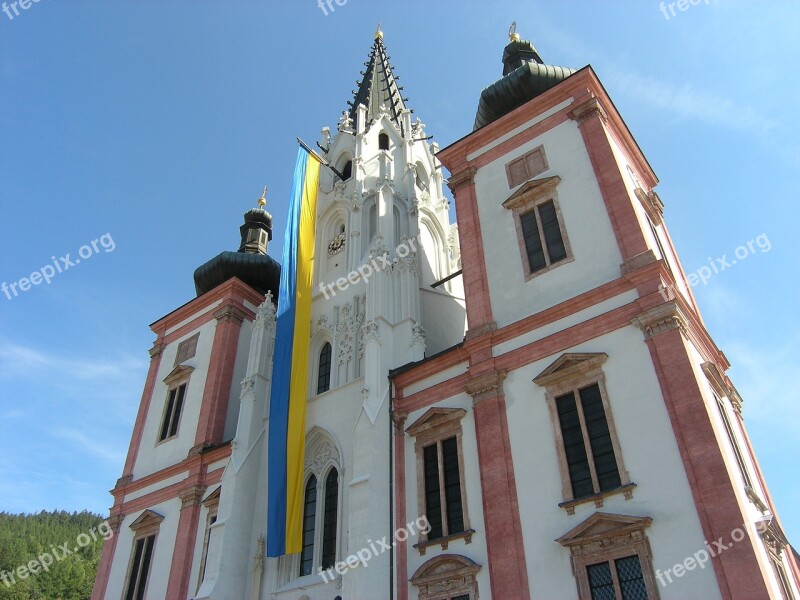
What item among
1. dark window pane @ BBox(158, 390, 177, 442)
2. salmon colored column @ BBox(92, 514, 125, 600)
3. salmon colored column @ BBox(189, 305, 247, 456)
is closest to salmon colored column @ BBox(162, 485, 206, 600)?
salmon colored column @ BBox(189, 305, 247, 456)

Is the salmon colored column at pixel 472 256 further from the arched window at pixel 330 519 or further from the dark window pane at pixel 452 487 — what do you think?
the arched window at pixel 330 519

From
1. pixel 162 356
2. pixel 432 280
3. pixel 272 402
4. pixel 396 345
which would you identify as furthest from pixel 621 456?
pixel 162 356

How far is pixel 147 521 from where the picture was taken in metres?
24.1

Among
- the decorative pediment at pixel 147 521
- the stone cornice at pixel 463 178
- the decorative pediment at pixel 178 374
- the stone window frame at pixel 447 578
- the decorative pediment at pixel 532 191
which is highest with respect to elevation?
the stone cornice at pixel 463 178

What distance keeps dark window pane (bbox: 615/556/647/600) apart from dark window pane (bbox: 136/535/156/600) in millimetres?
16718

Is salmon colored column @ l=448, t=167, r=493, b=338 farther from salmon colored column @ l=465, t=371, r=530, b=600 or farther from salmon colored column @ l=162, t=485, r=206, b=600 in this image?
salmon colored column @ l=162, t=485, r=206, b=600

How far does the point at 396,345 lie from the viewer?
21141 millimetres

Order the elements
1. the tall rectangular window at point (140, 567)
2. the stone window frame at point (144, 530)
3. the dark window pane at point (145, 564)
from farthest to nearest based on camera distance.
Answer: the stone window frame at point (144, 530), the tall rectangular window at point (140, 567), the dark window pane at point (145, 564)

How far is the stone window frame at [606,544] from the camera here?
13.1 meters

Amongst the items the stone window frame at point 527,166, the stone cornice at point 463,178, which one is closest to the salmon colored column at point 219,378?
the stone cornice at point 463,178

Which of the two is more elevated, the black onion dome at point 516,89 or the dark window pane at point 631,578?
the black onion dome at point 516,89

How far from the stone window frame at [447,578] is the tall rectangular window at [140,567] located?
38.6 ft

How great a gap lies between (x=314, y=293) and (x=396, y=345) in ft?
19.1

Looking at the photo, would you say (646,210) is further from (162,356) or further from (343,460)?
(162,356)
